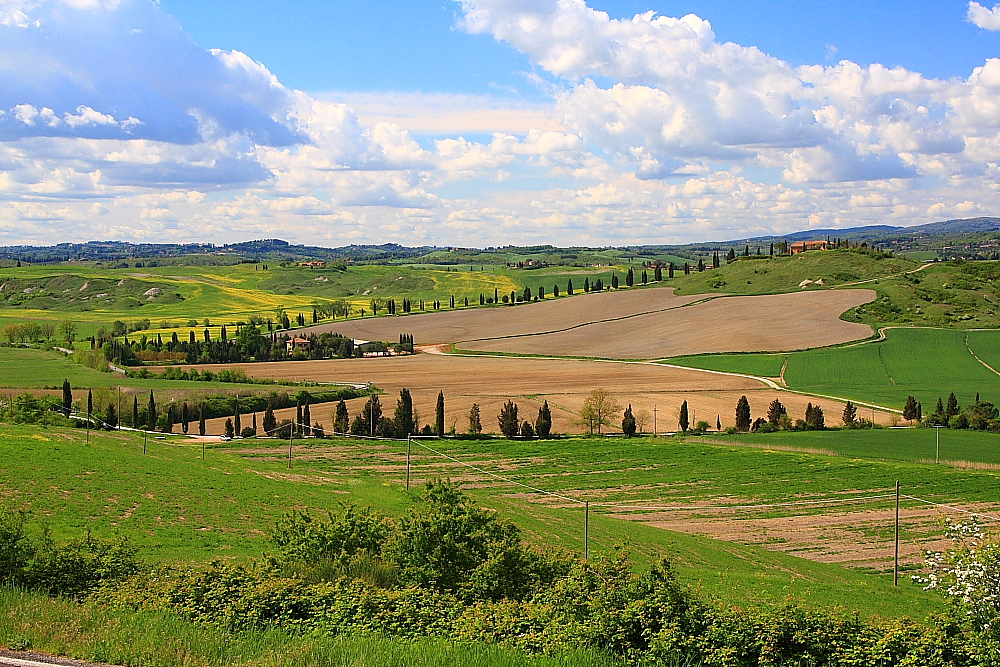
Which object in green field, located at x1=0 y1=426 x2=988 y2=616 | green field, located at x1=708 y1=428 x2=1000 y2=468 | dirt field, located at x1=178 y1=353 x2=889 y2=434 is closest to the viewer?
green field, located at x1=0 y1=426 x2=988 y2=616

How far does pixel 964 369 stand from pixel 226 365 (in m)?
103

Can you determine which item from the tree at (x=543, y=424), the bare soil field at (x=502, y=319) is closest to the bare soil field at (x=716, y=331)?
the bare soil field at (x=502, y=319)

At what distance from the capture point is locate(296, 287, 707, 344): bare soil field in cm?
16612

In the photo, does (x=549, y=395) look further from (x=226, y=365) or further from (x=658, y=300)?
(x=658, y=300)

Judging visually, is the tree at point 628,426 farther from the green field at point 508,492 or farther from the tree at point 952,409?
the tree at point 952,409

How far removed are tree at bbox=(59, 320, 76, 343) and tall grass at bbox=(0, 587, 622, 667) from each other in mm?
156395

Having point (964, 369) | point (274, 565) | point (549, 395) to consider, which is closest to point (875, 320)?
point (964, 369)

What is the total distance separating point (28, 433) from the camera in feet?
128

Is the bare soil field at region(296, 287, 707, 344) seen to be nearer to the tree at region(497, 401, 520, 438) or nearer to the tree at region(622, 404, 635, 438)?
the tree at region(497, 401, 520, 438)

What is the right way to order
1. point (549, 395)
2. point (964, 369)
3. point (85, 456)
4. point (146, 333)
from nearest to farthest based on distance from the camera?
point (85, 456) < point (549, 395) < point (964, 369) < point (146, 333)

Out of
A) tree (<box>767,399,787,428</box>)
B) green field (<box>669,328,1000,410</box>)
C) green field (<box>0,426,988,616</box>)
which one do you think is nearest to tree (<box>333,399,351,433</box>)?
green field (<box>0,426,988,616</box>)

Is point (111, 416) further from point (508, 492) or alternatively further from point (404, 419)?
point (508, 492)

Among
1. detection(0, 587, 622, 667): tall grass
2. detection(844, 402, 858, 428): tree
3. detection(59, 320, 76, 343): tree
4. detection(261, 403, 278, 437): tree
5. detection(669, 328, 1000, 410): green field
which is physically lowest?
detection(261, 403, 278, 437): tree

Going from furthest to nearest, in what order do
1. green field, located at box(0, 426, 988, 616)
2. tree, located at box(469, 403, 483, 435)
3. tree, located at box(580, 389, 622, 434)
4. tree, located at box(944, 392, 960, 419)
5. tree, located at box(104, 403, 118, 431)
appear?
tree, located at box(104, 403, 118, 431) < tree, located at box(580, 389, 622, 434) < tree, located at box(469, 403, 483, 435) < tree, located at box(944, 392, 960, 419) < green field, located at box(0, 426, 988, 616)
